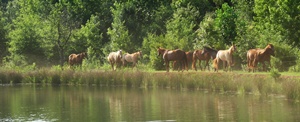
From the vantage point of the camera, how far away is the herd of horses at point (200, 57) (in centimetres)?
3652

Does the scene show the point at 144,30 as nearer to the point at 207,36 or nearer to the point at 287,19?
the point at 207,36

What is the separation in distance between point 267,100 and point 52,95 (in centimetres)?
1454

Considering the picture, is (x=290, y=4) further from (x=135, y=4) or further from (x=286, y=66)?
(x=135, y=4)

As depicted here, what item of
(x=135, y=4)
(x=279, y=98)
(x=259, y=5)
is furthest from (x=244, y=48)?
(x=135, y=4)

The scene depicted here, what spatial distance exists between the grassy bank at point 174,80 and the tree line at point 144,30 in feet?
14.8

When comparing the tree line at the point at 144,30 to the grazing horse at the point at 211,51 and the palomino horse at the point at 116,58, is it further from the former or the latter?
the palomino horse at the point at 116,58

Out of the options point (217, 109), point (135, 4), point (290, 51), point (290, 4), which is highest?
point (135, 4)

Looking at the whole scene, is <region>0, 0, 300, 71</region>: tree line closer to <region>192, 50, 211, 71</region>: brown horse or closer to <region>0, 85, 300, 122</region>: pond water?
<region>192, 50, 211, 71</region>: brown horse

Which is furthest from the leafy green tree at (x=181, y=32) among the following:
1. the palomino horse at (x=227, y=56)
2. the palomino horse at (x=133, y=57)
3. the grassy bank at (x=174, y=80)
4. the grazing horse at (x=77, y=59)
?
the palomino horse at (x=227, y=56)

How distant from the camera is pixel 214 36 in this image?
48531 millimetres

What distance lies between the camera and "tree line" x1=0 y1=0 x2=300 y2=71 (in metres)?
42.4

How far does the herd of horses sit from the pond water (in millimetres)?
3420

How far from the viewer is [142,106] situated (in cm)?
3083

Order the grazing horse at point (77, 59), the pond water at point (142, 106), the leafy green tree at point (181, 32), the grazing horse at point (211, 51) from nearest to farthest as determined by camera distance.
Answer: the pond water at point (142, 106)
the grazing horse at point (211, 51)
the leafy green tree at point (181, 32)
the grazing horse at point (77, 59)
